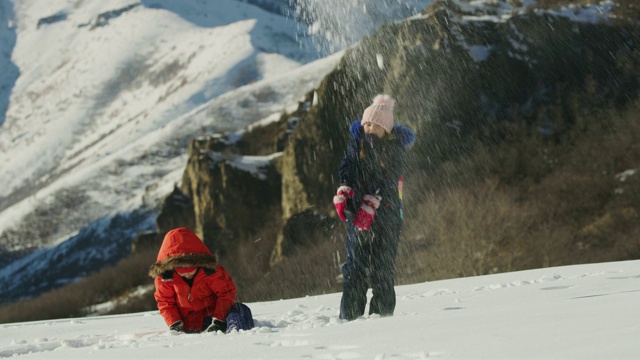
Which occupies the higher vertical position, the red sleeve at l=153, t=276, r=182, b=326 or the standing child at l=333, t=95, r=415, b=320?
the standing child at l=333, t=95, r=415, b=320

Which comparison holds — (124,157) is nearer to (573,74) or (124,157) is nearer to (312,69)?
(312,69)

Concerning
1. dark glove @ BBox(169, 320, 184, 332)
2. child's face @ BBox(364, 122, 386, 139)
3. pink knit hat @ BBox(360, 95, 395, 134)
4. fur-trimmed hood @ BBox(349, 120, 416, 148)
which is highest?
pink knit hat @ BBox(360, 95, 395, 134)

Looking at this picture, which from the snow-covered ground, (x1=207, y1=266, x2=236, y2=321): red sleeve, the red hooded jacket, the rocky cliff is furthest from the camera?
the rocky cliff

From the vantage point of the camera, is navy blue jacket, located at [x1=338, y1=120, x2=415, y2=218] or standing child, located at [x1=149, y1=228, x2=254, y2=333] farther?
standing child, located at [x1=149, y1=228, x2=254, y2=333]

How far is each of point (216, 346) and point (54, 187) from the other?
16895cm

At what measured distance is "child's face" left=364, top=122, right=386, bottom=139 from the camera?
742 cm

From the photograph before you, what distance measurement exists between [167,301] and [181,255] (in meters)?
0.44

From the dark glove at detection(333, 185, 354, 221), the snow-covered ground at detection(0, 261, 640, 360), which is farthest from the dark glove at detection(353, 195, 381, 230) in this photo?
the snow-covered ground at detection(0, 261, 640, 360)

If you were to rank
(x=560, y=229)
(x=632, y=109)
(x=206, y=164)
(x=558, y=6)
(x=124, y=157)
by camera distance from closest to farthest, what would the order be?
1. (x=560, y=229)
2. (x=632, y=109)
3. (x=558, y=6)
4. (x=206, y=164)
5. (x=124, y=157)

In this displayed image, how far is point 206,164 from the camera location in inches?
3211

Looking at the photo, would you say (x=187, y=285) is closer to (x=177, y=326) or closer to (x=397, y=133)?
(x=177, y=326)

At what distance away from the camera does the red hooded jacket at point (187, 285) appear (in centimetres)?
762

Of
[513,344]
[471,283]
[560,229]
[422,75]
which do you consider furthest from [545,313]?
[422,75]

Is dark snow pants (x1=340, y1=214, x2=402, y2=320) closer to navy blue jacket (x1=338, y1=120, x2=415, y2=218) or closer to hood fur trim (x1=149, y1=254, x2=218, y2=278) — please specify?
navy blue jacket (x1=338, y1=120, x2=415, y2=218)
